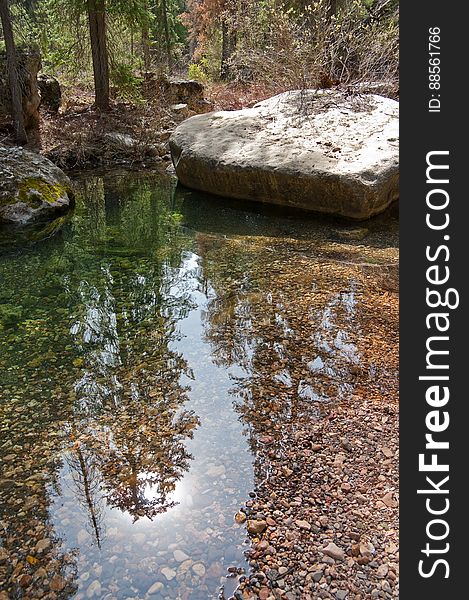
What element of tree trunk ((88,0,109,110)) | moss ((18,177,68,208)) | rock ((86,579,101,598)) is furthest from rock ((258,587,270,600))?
tree trunk ((88,0,109,110))

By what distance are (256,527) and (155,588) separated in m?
0.59

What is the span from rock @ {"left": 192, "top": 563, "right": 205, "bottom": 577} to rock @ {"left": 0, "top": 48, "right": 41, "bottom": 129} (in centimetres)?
1248

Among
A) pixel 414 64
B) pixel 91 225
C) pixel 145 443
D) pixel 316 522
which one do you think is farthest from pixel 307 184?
pixel 316 522

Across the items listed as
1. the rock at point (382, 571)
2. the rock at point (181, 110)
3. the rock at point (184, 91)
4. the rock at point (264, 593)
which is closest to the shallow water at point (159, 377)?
the rock at point (264, 593)

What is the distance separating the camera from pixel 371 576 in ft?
7.95

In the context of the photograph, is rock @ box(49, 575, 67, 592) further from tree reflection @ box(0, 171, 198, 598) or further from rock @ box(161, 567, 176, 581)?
rock @ box(161, 567, 176, 581)

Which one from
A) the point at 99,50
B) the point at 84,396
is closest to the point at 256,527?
the point at 84,396

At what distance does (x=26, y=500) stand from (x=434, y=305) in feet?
8.25

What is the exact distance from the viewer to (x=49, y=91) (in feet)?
47.2

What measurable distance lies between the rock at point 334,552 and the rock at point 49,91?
14565 millimetres

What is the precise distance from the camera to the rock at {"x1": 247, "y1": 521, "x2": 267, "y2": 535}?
2713 millimetres

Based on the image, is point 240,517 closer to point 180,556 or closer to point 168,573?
point 180,556

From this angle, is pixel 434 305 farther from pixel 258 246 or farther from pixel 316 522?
pixel 258 246

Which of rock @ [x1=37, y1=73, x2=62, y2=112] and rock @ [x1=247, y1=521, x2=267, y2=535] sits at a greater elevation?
rock @ [x1=37, y1=73, x2=62, y2=112]
